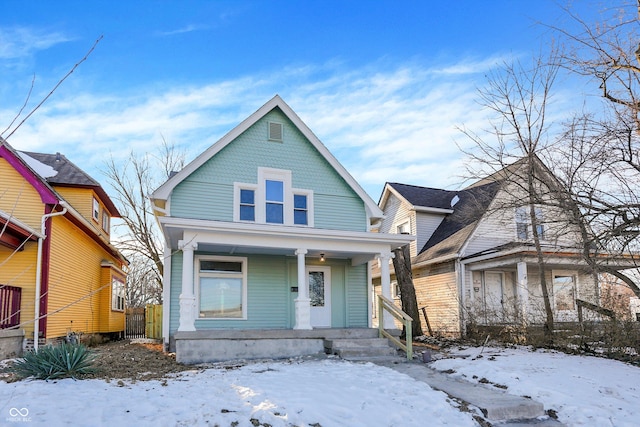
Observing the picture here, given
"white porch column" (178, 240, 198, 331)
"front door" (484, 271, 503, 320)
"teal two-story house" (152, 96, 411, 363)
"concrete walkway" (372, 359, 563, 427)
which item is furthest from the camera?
"front door" (484, 271, 503, 320)

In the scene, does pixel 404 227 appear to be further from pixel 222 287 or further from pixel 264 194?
pixel 222 287

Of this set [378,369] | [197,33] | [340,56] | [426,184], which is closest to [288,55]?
[340,56]

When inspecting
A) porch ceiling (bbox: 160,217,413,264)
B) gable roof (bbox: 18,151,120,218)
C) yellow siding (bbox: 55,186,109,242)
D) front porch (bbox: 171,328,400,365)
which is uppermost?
gable roof (bbox: 18,151,120,218)

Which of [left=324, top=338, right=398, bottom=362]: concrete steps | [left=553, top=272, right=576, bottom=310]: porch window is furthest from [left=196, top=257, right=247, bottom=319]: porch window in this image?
[left=553, top=272, right=576, bottom=310]: porch window

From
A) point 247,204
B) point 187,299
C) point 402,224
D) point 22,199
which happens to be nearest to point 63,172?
point 22,199

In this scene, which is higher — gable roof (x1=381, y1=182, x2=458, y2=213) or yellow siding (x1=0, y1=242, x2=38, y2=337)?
gable roof (x1=381, y1=182, x2=458, y2=213)

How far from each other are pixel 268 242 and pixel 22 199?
6038 millimetres

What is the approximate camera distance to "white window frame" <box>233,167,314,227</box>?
13445 millimetres

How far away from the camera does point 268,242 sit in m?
11.9

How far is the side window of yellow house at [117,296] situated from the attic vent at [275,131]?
879cm

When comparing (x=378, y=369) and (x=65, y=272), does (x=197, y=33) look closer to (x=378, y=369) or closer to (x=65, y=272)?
(x=378, y=369)

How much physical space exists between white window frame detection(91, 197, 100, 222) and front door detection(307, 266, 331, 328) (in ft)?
24.2

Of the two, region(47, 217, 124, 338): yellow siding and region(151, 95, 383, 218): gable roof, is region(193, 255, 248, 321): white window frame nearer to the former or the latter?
region(151, 95, 383, 218): gable roof

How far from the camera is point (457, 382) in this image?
8539mm
